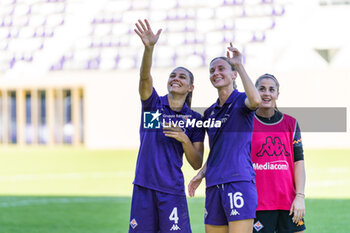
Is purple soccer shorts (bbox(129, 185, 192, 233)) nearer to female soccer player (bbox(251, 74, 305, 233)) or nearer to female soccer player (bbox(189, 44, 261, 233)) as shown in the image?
female soccer player (bbox(189, 44, 261, 233))

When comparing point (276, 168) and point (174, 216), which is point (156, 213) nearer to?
point (174, 216)

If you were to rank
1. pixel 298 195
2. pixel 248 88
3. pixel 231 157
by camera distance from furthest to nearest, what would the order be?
pixel 298 195 < pixel 231 157 < pixel 248 88

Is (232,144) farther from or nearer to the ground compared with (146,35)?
nearer to the ground

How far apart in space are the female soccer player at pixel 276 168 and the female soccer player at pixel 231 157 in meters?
0.37

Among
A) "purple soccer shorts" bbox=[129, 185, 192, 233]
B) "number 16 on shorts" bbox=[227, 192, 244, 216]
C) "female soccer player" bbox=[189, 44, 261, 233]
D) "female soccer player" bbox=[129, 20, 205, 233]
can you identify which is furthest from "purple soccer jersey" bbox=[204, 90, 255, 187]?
"purple soccer shorts" bbox=[129, 185, 192, 233]

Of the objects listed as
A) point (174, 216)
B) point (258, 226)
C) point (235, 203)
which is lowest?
point (258, 226)

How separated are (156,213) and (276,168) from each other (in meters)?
1.08

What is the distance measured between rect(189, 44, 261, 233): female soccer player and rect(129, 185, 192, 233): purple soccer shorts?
32cm

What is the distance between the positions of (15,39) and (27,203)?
3229 cm

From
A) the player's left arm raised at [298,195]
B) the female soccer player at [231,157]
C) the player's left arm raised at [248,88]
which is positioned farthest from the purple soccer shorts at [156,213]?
the player's left arm raised at [248,88]

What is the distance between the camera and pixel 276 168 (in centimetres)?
526

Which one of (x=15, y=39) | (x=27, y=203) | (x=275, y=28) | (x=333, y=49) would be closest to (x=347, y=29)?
(x=333, y=49)

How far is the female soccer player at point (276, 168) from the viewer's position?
523cm

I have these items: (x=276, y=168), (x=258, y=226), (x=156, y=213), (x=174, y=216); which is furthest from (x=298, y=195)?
(x=156, y=213)
